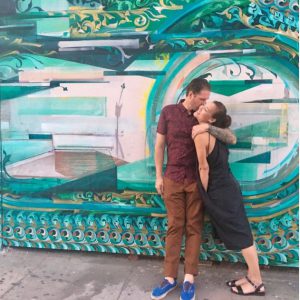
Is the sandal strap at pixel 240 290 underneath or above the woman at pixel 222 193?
underneath

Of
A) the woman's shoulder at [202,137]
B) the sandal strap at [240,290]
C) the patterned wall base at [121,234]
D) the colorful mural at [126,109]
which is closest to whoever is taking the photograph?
the woman's shoulder at [202,137]

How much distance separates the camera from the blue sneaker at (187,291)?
3.49 m

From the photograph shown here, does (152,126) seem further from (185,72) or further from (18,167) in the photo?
(18,167)

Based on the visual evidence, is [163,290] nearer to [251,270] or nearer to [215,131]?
[251,270]

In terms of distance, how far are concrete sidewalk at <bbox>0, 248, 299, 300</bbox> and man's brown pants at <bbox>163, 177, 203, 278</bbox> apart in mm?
270

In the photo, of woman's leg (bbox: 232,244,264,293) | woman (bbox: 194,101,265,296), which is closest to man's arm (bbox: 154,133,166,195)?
woman (bbox: 194,101,265,296)

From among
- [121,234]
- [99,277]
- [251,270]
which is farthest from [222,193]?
[99,277]

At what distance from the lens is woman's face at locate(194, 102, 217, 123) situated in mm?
3432

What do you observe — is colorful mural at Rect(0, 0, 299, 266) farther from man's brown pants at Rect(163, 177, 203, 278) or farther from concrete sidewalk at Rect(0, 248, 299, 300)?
man's brown pants at Rect(163, 177, 203, 278)

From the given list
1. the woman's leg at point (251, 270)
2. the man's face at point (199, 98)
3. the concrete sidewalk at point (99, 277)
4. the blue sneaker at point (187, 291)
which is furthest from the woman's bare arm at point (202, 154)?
the concrete sidewalk at point (99, 277)

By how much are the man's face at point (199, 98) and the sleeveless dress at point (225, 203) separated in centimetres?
36

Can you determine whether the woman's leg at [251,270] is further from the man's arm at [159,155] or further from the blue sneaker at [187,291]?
the man's arm at [159,155]

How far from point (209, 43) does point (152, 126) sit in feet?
2.97

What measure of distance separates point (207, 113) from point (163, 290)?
1.49 m
